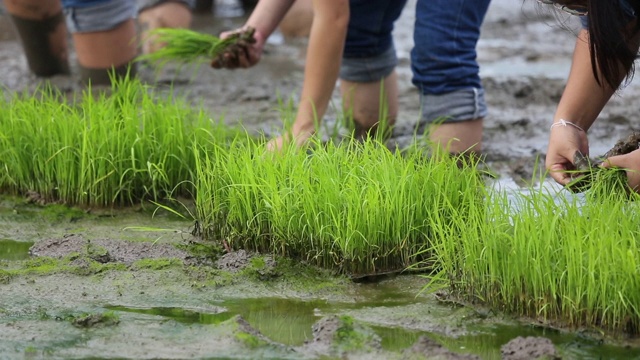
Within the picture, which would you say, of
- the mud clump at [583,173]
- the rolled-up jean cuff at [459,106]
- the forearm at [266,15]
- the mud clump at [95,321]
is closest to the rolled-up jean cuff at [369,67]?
the forearm at [266,15]

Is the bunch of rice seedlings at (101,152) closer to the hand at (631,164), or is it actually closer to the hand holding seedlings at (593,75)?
the hand holding seedlings at (593,75)

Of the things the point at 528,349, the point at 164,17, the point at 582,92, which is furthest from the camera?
the point at 164,17

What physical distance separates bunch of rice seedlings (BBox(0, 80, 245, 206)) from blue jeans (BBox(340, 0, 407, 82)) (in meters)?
0.76

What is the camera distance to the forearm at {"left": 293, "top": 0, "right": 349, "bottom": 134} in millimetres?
3508

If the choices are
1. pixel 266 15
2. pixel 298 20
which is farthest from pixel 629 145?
pixel 298 20

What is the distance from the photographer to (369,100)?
4.19 meters

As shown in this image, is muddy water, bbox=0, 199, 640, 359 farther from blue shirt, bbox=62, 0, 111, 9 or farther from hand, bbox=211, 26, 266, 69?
blue shirt, bbox=62, 0, 111, 9

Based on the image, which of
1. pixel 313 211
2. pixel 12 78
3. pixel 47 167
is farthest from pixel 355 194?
pixel 12 78

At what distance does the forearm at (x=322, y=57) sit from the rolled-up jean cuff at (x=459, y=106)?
39cm

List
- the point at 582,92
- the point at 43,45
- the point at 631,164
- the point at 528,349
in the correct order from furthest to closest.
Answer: the point at 43,45, the point at 582,92, the point at 631,164, the point at 528,349

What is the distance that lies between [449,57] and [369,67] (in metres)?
0.59

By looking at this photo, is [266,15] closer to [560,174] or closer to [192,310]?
[560,174]

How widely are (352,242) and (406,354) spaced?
23.2 inches

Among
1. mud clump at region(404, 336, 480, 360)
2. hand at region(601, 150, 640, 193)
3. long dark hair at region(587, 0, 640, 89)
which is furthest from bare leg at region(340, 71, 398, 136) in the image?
mud clump at region(404, 336, 480, 360)
